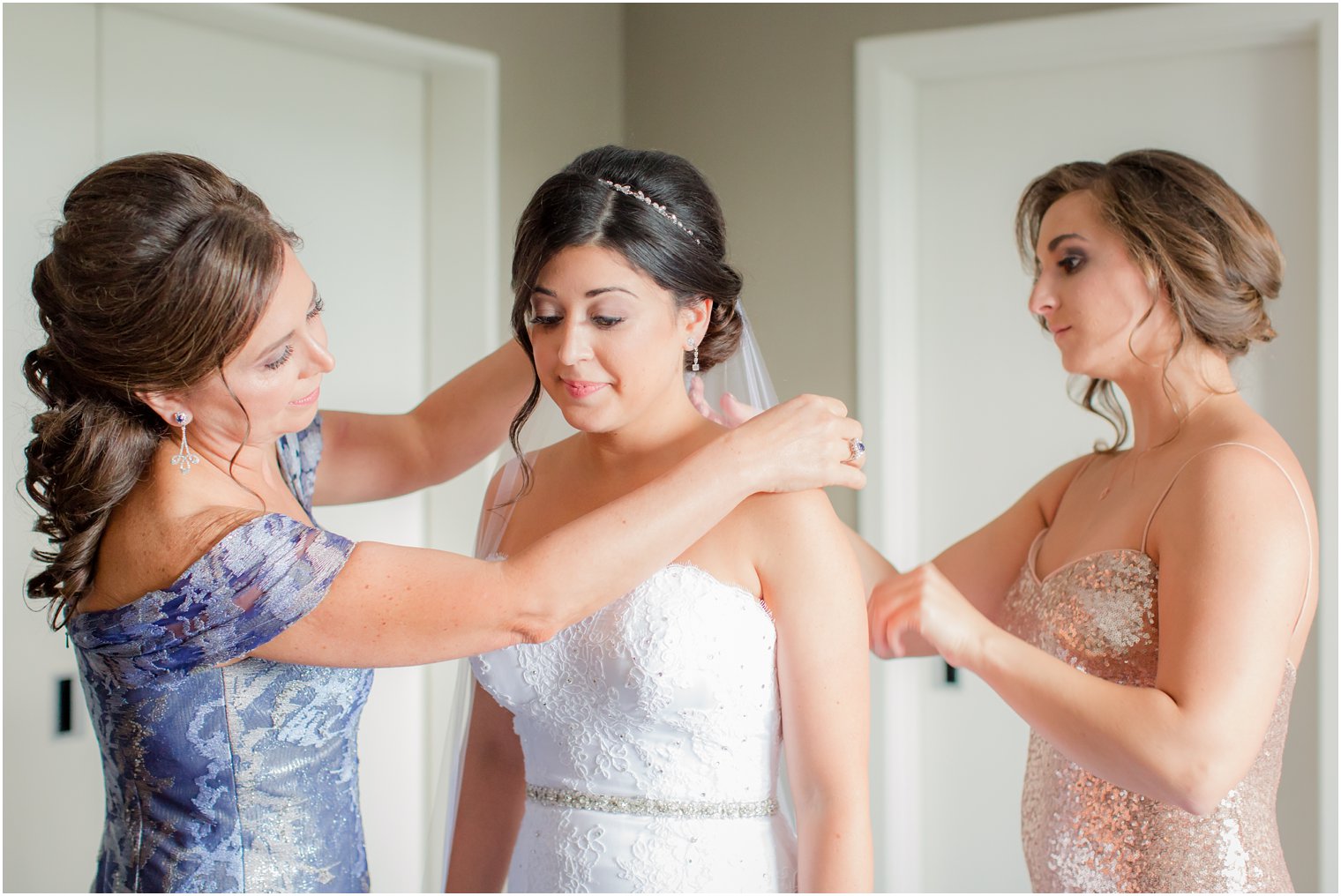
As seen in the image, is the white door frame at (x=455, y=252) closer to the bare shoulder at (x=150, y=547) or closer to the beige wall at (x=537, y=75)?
the beige wall at (x=537, y=75)

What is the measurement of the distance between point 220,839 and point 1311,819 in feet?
8.87

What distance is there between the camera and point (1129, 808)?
1.83 m

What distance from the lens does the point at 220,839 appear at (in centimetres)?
174

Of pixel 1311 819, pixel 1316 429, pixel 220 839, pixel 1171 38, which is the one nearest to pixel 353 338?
pixel 220 839

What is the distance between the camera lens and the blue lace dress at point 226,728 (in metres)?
1.56

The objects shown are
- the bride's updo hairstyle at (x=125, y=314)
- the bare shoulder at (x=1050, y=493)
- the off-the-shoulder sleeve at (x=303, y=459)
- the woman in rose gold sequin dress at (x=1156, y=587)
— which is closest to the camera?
the bride's updo hairstyle at (x=125, y=314)

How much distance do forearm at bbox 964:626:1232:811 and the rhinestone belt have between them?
0.39m

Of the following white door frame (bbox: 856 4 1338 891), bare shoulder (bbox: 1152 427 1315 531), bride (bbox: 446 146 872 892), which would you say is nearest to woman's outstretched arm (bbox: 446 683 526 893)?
bride (bbox: 446 146 872 892)

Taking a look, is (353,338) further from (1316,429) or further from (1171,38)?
(1316,429)

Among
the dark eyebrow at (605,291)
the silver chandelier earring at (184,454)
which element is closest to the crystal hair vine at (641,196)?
the dark eyebrow at (605,291)

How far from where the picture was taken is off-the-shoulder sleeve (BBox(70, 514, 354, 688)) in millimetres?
1549

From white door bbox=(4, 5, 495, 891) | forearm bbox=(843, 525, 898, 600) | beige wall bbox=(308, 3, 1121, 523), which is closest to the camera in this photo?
forearm bbox=(843, 525, 898, 600)

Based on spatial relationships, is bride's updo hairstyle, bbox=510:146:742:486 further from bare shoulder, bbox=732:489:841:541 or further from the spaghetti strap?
the spaghetti strap

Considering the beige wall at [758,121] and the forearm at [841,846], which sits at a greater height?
the beige wall at [758,121]
